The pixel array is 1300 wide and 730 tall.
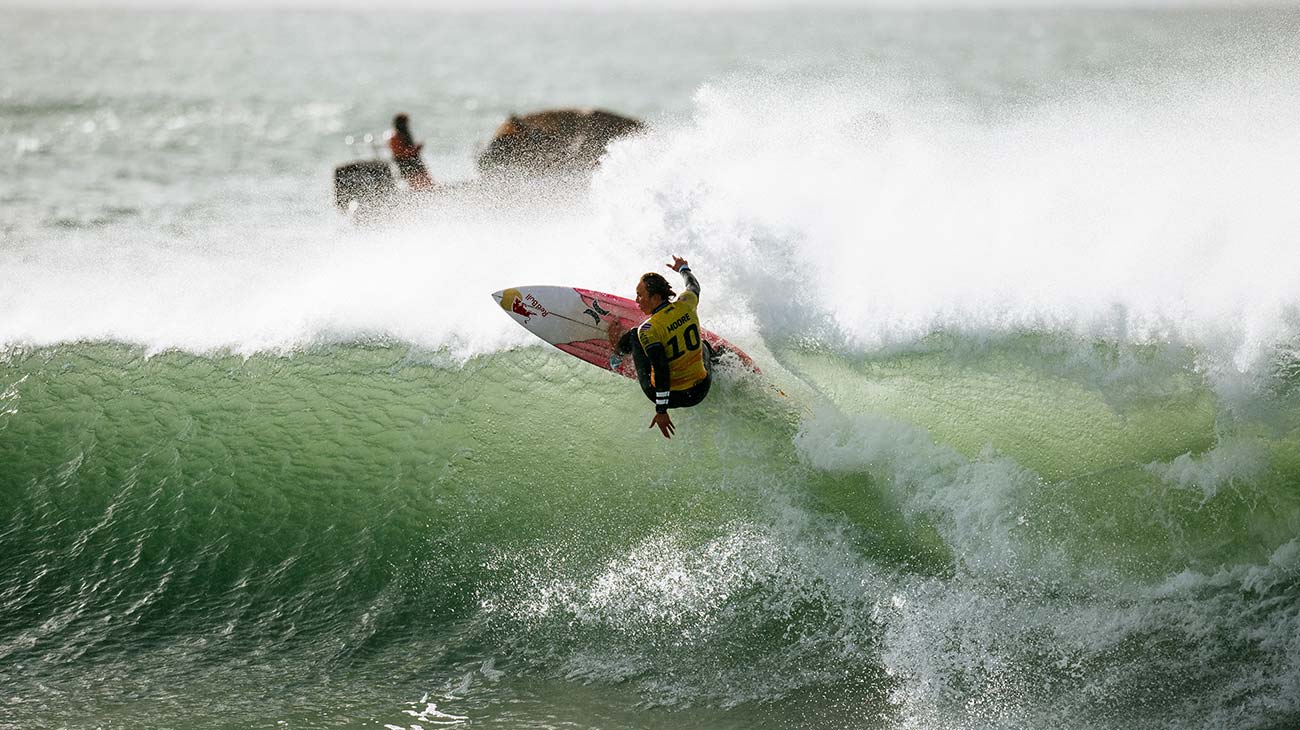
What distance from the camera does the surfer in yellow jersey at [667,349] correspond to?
259 inches

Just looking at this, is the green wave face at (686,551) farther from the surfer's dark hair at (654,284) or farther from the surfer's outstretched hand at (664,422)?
the surfer's dark hair at (654,284)

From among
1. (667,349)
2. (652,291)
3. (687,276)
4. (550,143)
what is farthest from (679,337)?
(550,143)

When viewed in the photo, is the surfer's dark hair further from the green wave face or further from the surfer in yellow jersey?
the green wave face

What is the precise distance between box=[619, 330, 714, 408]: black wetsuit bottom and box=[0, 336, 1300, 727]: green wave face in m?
0.24

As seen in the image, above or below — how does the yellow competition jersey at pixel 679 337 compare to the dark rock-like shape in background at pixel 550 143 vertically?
below

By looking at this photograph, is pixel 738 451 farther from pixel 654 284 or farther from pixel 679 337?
pixel 654 284

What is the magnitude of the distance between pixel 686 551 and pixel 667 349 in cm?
128

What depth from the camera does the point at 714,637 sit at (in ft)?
20.4

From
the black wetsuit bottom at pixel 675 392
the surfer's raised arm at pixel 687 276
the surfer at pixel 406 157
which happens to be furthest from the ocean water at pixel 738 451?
the surfer at pixel 406 157

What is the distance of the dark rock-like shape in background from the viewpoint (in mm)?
12695

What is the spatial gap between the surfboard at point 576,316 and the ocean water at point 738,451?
1.18ft

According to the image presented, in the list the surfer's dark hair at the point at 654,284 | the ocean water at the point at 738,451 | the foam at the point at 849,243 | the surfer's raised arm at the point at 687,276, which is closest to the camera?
the ocean water at the point at 738,451

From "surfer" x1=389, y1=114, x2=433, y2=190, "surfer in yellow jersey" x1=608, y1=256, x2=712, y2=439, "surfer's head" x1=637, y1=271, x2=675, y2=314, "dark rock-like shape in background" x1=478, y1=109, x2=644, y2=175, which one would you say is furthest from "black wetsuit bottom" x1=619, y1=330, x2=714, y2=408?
"surfer" x1=389, y1=114, x2=433, y2=190

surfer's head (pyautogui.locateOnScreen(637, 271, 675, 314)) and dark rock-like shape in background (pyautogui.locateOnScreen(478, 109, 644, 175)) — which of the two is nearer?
surfer's head (pyautogui.locateOnScreen(637, 271, 675, 314))
